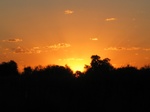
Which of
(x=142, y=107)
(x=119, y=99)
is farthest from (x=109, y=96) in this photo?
(x=142, y=107)

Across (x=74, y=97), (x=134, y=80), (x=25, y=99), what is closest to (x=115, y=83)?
(x=134, y=80)

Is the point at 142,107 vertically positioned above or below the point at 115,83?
below

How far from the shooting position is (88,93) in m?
20.9

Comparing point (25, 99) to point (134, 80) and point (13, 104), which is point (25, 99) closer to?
point (13, 104)

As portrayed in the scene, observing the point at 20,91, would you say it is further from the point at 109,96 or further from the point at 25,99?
the point at 109,96

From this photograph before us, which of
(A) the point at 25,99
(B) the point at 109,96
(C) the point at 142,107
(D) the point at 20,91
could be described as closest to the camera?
(C) the point at 142,107

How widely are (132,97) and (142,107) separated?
1021 millimetres

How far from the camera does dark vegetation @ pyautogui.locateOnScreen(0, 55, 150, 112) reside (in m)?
19.3

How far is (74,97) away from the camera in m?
20.9

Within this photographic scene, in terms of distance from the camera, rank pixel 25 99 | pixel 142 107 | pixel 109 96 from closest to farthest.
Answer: pixel 142 107
pixel 109 96
pixel 25 99

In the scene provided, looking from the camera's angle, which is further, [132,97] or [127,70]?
[127,70]

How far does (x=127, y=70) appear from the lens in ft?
72.8

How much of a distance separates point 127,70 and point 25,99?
6.24m

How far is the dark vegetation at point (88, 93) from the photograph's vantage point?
1934 centimetres
